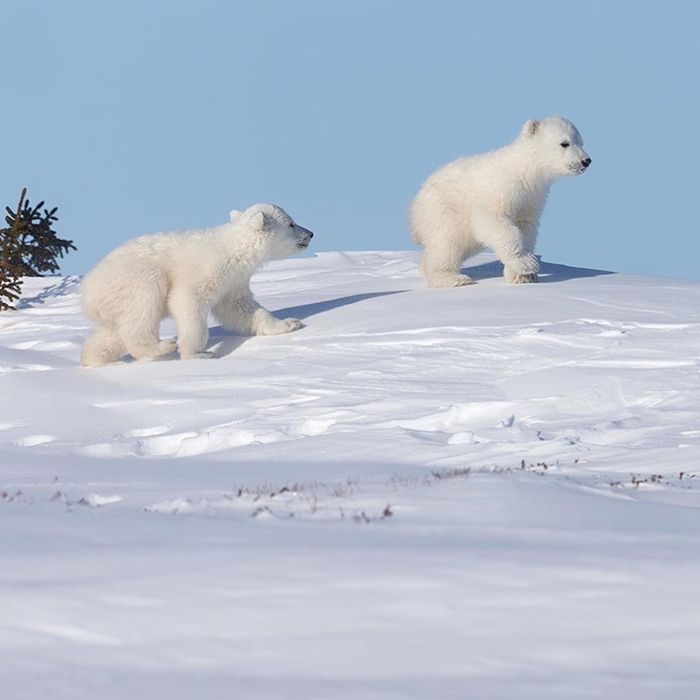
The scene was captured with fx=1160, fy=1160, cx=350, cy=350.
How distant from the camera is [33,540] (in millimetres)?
4246

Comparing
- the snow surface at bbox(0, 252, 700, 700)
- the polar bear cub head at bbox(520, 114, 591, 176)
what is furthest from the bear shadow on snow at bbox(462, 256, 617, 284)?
the snow surface at bbox(0, 252, 700, 700)

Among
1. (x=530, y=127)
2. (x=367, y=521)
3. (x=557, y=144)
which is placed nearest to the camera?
(x=367, y=521)

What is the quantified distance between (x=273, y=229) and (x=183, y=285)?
117 cm

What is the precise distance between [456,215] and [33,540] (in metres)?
10.1

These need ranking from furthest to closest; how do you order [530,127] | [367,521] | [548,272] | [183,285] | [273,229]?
1. [548,272]
2. [530,127]
3. [273,229]
4. [183,285]
5. [367,521]

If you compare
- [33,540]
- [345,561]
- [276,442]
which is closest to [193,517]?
[33,540]

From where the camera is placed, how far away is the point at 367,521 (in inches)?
179

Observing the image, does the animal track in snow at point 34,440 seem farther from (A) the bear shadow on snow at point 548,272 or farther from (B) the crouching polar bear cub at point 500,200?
(A) the bear shadow on snow at point 548,272

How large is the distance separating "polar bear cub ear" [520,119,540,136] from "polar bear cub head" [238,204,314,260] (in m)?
3.14

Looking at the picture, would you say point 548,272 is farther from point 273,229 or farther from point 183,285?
point 183,285

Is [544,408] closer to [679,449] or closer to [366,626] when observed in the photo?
[679,449]

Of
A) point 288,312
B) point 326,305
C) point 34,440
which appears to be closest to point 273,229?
point 288,312

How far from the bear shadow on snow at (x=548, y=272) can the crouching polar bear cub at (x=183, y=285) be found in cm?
369

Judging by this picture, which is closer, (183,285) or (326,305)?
(183,285)
